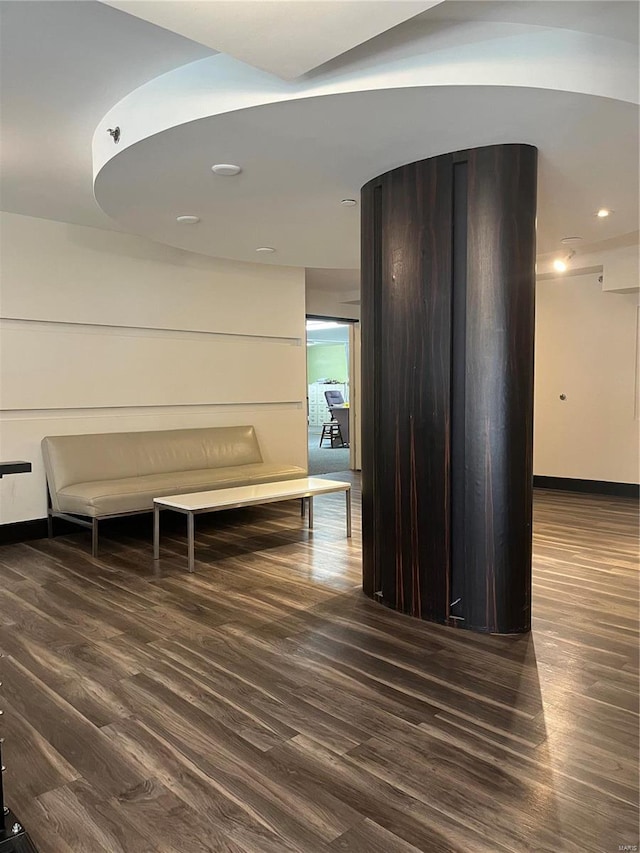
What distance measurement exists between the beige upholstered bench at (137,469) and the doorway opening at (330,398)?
3.02 meters

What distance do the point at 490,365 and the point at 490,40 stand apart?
4.67ft

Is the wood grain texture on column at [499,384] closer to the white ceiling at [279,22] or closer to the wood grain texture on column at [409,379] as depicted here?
the wood grain texture on column at [409,379]

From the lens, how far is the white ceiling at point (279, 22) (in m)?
2.04

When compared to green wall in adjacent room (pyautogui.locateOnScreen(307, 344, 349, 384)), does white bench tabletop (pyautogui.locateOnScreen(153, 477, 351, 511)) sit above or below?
below

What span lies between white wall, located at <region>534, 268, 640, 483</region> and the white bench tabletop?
3.50 metres

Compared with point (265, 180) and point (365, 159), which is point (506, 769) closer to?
point (365, 159)

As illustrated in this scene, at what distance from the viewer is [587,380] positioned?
735cm

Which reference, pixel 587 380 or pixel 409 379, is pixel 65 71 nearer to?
pixel 409 379

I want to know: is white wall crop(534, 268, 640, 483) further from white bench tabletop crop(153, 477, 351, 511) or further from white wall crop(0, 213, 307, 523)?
white bench tabletop crop(153, 477, 351, 511)

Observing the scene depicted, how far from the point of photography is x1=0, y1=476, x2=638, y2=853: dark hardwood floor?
6.00ft

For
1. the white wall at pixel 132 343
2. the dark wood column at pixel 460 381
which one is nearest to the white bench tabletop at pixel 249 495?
the white wall at pixel 132 343

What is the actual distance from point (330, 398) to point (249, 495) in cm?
1049

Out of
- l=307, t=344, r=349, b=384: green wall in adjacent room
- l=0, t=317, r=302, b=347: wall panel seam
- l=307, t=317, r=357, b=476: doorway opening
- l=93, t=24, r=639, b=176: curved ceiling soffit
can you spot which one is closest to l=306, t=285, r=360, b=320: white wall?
l=307, t=317, r=357, b=476: doorway opening

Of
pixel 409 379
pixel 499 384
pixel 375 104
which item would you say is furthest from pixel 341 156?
pixel 499 384
